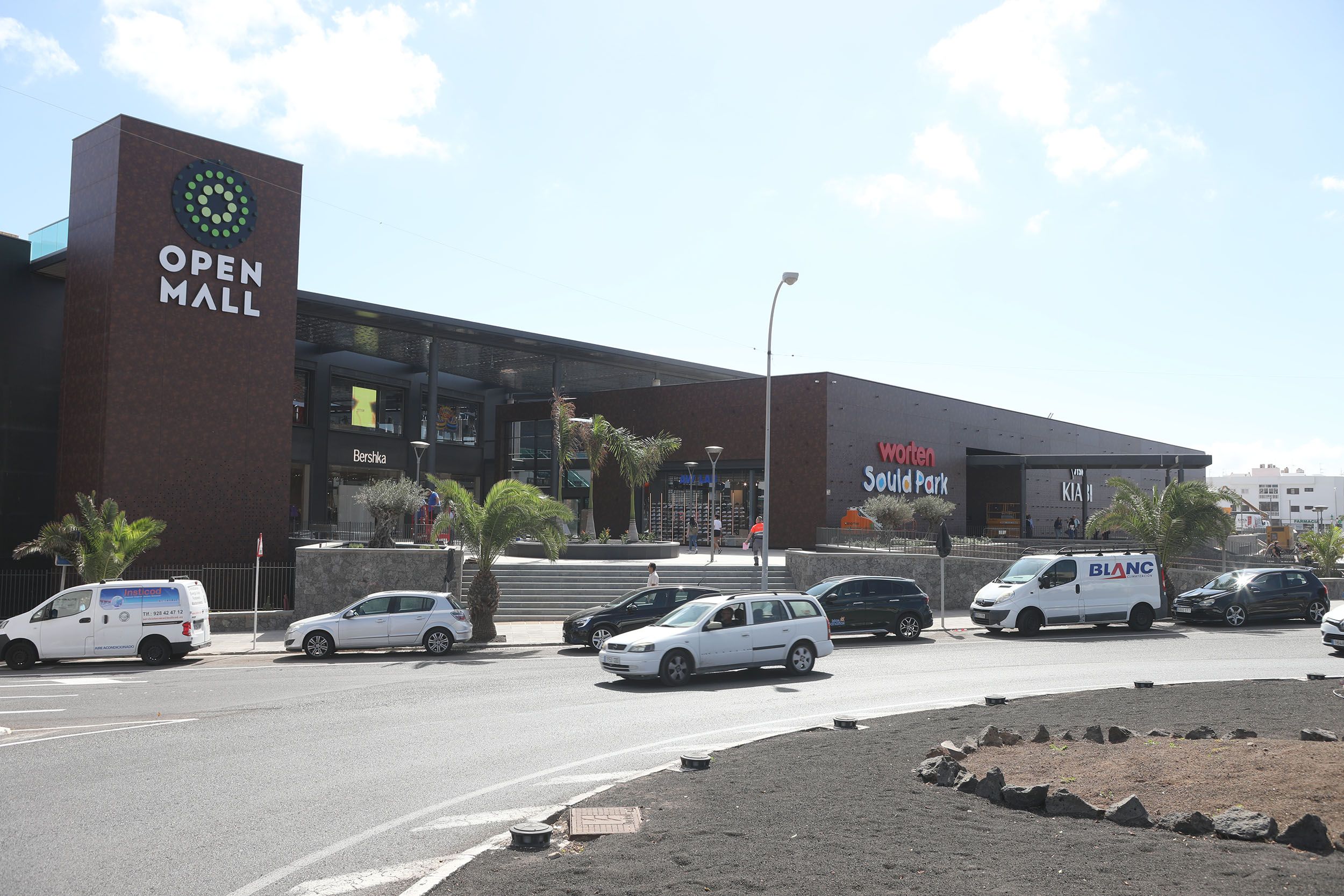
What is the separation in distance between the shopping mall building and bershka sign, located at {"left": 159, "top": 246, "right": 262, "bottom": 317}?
61 mm

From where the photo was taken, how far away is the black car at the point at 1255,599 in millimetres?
26422

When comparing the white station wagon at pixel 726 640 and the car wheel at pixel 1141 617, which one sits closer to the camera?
the white station wagon at pixel 726 640

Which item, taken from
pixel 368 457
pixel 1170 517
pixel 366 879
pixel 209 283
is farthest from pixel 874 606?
pixel 368 457

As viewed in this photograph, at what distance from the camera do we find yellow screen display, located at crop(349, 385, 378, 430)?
53562mm

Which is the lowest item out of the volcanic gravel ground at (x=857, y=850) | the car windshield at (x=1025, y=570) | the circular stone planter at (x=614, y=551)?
the volcanic gravel ground at (x=857, y=850)

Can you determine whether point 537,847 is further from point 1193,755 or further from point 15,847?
point 1193,755

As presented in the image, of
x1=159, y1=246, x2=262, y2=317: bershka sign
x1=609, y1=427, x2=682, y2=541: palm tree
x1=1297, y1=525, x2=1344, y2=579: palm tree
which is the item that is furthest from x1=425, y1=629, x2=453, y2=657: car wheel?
x1=1297, y1=525, x2=1344, y2=579: palm tree

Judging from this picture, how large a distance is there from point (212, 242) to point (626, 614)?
18.8 meters

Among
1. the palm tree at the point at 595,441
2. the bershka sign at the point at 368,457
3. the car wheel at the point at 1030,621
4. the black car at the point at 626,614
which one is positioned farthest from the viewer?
the bershka sign at the point at 368,457

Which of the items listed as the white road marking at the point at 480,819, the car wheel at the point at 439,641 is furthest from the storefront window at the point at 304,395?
the white road marking at the point at 480,819

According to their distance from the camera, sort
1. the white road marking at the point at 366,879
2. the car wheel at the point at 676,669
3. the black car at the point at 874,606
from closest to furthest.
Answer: the white road marking at the point at 366,879
the car wheel at the point at 676,669
the black car at the point at 874,606

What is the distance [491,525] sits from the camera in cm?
2333

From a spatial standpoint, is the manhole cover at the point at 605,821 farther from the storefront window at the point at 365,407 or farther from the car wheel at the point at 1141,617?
the storefront window at the point at 365,407

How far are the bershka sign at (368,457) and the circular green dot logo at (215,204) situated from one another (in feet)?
77.4
